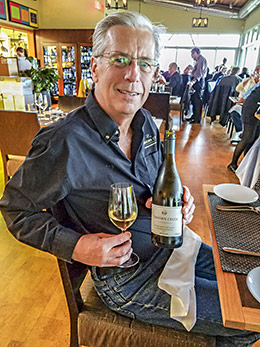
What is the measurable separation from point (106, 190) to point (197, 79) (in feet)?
21.9

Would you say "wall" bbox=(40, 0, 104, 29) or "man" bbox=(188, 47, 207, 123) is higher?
"wall" bbox=(40, 0, 104, 29)

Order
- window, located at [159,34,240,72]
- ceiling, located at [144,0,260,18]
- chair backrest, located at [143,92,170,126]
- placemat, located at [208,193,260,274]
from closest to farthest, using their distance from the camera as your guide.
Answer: placemat, located at [208,193,260,274] < chair backrest, located at [143,92,170,126] < ceiling, located at [144,0,260,18] < window, located at [159,34,240,72]

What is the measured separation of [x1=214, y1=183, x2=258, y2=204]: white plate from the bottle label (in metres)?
0.37

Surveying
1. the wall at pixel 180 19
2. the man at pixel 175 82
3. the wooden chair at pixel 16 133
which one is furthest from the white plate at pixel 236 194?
the wall at pixel 180 19

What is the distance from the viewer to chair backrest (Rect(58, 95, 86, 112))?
3.49 metres

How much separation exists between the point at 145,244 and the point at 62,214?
328 mm

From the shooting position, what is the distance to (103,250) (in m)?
0.81

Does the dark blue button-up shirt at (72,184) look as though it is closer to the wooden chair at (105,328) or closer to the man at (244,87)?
the wooden chair at (105,328)

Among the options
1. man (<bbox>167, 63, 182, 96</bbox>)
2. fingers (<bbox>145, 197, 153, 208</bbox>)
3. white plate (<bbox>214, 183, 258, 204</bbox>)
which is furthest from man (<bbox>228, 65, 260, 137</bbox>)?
fingers (<bbox>145, 197, 153, 208</bbox>)

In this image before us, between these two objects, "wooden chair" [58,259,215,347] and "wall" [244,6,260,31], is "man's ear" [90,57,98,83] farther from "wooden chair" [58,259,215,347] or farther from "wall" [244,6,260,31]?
"wall" [244,6,260,31]

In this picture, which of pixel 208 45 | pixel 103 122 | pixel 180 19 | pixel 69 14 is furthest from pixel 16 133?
pixel 208 45

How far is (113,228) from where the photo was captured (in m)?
0.99

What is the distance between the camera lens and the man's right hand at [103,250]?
32.1 inches

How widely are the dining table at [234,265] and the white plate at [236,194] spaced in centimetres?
2
